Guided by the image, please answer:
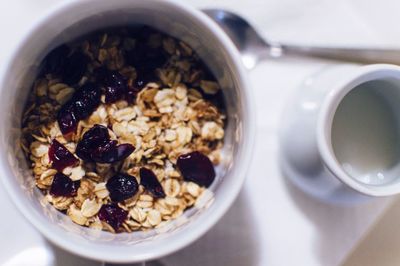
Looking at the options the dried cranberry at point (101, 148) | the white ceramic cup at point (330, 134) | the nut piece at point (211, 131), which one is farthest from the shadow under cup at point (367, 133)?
the dried cranberry at point (101, 148)

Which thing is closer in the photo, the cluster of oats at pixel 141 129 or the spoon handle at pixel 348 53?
the cluster of oats at pixel 141 129

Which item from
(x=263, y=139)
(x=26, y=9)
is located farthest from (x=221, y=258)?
(x=26, y=9)

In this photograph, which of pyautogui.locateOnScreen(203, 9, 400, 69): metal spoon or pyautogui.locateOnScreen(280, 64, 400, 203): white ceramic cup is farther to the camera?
pyautogui.locateOnScreen(203, 9, 400, 69): metal spoon

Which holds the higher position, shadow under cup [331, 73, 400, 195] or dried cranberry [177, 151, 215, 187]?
shadow under cup [331, 73, 400, 195]

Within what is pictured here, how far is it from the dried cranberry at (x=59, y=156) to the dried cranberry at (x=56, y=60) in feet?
A: 0.23

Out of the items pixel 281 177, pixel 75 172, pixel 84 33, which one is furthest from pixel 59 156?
pixel 281 177

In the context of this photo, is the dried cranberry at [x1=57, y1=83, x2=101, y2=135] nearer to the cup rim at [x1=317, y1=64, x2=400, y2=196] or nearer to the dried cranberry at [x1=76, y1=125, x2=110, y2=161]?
the dried cranberry at [x1=76, y1=125, x2=110, y2=161]

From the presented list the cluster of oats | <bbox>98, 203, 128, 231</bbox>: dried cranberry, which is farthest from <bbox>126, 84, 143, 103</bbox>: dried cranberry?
<bbox>98, 203, 128, 231</bbox>: dried cranberry

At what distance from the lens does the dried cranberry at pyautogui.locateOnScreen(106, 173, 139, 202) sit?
621 mm

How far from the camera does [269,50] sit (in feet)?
2.41

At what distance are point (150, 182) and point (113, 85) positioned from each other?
10 centimetres

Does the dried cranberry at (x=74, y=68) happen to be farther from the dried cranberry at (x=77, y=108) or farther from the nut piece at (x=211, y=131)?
the nut piece at (x=211, y=131)

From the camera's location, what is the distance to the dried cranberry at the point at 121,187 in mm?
621

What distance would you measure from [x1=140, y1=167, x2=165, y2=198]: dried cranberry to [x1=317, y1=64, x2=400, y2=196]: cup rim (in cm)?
16
